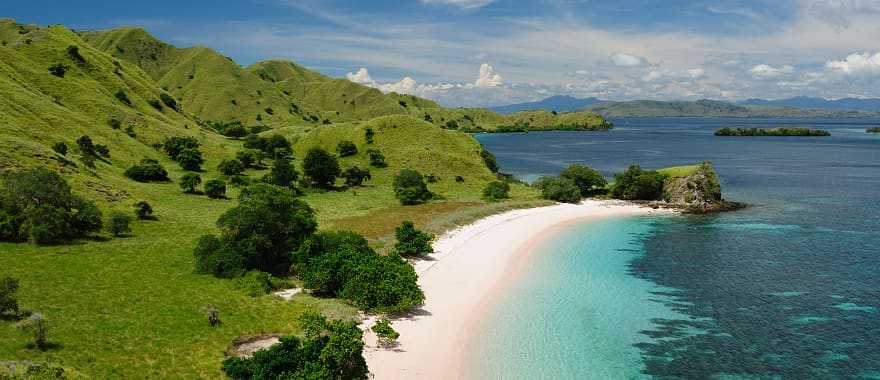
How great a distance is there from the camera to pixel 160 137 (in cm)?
9919

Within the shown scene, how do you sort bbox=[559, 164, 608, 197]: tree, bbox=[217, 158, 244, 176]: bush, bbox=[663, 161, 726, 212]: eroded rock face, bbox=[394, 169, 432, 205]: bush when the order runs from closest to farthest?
bbox=[663, 161, 726, 212]: eroded rock face → bbox=[394, 169, 432, 205]: bush → bbox=[217, 158, 244, 176]: bush → bbox=[559, 164, 608, 197]: tree

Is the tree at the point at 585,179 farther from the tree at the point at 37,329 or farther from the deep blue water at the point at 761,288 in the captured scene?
the tree at the point at 37,329

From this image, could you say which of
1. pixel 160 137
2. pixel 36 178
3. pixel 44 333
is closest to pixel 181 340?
pixel 44 333

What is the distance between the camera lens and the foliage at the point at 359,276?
34.5 meters

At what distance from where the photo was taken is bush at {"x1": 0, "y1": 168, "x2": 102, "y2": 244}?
134ft

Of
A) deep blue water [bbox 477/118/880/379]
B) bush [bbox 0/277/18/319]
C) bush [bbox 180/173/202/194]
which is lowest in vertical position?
deep blue water [bbox 477/118/880/379]

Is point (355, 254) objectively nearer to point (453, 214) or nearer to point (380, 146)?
point (453, 214)

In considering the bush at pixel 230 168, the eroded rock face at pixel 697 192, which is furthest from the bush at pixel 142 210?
the eroded rock face at pixel 697 192

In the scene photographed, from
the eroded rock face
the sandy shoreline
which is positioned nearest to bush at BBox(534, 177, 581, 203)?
the sandy shoreline

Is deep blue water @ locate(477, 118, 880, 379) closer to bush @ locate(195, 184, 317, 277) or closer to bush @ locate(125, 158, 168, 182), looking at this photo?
bush @ locate(195, 184, 317, 277)

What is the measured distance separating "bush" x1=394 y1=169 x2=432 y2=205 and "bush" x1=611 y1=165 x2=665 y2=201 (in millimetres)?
33319

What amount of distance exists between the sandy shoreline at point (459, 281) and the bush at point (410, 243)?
1.43m

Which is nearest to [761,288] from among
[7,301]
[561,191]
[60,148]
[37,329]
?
[561,191]

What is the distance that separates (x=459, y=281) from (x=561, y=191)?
46.0m
